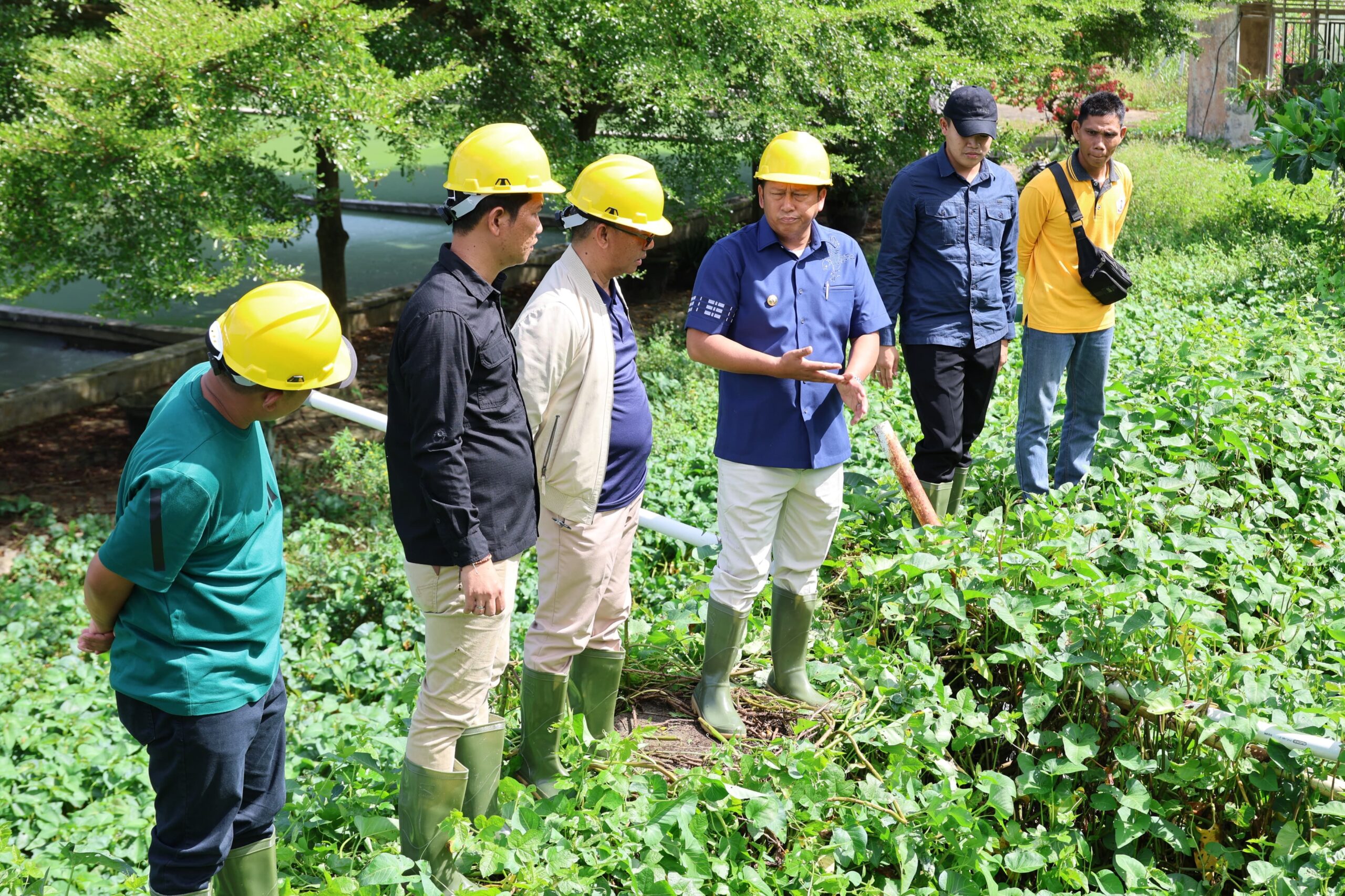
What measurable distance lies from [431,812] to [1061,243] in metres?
3.60

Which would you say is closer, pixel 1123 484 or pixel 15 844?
pixel 15 844

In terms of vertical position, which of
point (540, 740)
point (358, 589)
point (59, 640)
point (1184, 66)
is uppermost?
point (1184, 66)

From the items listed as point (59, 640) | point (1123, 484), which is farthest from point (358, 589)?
point (1123, 484)

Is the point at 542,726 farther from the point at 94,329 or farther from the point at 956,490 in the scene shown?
the point at 94,329

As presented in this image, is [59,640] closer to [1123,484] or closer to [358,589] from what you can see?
[358,589]

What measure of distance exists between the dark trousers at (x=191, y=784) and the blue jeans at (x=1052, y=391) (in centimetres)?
352

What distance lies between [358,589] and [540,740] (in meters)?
2.69

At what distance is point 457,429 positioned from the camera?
2699 mm

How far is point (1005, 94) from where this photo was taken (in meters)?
12.4

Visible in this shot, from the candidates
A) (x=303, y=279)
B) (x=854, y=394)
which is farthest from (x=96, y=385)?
(x=854, y=394)

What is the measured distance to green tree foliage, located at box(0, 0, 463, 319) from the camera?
19.8ft

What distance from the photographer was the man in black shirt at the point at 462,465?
106 inches

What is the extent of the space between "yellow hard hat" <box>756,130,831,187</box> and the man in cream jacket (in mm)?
507

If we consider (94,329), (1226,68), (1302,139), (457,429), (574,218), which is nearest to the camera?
(457,429)
